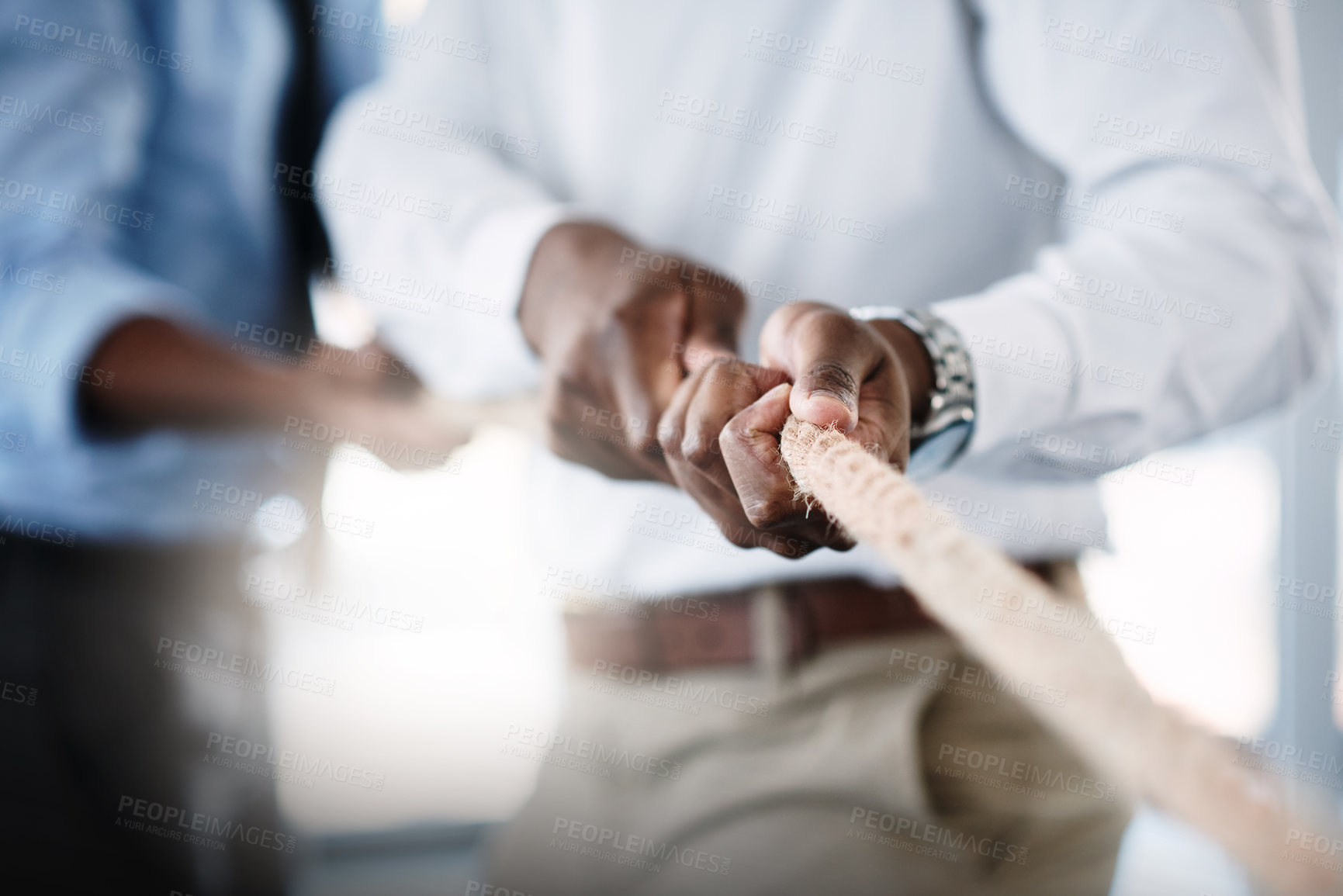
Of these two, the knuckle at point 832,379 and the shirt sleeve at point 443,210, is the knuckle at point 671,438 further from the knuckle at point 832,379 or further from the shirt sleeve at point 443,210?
the shirt sleeve at point 443,210

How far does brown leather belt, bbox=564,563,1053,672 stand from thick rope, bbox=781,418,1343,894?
0.20 meters

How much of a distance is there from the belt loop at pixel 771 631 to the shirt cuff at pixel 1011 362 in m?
0.12

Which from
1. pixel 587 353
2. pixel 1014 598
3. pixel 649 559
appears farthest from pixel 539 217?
pixel 1014 598

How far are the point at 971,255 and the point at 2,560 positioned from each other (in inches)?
25.9

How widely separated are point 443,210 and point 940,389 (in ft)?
0.96

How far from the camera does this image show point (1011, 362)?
32 cm

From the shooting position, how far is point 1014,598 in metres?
0.15

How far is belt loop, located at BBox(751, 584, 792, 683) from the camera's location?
15.4 inches

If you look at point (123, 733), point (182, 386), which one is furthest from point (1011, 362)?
point (123, 733)

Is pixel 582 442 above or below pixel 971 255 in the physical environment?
below

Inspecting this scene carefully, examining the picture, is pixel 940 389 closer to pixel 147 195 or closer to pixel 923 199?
pixel 923 199

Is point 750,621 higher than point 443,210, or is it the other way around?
point 443,210

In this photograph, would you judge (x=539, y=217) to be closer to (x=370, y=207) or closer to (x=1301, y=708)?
(x=370, y=207)

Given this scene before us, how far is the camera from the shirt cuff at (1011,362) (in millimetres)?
318
